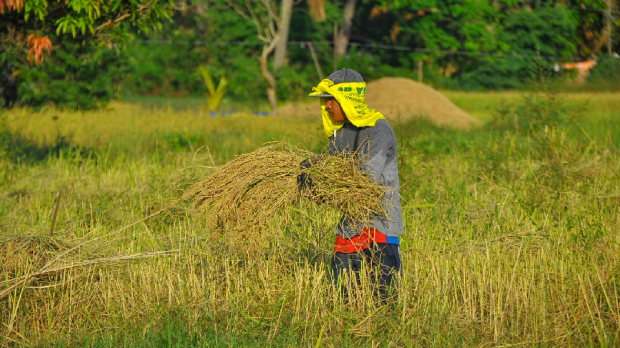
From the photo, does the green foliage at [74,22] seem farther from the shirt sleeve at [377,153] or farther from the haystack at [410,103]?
the haystack at [410,103]

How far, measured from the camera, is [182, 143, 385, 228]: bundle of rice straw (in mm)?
3697

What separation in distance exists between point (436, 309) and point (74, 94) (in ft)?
42.7

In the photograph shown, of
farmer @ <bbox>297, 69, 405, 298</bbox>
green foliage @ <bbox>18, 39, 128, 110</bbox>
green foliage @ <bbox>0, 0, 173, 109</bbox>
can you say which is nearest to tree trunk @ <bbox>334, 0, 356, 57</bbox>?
green foliage @ <bbox>18, 39, 128, 110</bbox>

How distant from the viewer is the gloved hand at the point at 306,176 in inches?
147

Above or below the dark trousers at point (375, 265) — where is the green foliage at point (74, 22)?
above

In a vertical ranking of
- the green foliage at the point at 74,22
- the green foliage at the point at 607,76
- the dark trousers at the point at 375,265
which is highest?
the green foliage at the point at 74,22

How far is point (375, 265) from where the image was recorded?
4.18 m

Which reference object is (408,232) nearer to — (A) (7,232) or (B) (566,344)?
(B) (566,344)

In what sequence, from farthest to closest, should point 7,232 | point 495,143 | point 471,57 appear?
point 471,57, point 495,143, point 7,232

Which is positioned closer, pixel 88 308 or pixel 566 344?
pixel 566 344

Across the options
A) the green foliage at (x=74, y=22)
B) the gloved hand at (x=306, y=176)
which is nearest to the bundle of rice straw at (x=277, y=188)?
the gloved hand at (x=306, y=176)

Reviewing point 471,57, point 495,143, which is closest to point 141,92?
point 471,57

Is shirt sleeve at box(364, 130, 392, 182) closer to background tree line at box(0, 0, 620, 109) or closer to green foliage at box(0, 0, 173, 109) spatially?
green foliage at box(0, 0, 173, 109)

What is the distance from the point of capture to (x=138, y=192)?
273 inches
